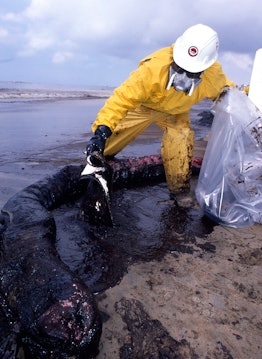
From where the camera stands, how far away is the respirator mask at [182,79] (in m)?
3.17

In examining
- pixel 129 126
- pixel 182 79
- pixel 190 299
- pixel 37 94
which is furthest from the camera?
pixel 37 94

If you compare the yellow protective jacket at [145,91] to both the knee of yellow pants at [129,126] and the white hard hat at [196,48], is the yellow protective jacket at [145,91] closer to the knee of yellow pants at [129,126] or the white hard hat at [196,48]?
the white hard hat at [196,48]

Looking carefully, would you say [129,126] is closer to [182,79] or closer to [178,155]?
[178,155]

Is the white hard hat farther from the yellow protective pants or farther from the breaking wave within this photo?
the breaking wave

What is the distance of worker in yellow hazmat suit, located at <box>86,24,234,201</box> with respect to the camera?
301 centimetres

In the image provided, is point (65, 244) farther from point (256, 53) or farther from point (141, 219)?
point (256, 53)

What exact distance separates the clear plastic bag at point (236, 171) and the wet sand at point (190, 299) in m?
0.15

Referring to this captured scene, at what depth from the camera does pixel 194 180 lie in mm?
4551

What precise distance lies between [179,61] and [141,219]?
5.01 ft

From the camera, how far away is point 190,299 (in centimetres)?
213

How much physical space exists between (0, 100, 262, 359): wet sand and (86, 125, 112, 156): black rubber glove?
32.9 inches

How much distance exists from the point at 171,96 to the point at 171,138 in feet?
1.90

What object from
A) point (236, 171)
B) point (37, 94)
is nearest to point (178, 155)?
point (236, 171)

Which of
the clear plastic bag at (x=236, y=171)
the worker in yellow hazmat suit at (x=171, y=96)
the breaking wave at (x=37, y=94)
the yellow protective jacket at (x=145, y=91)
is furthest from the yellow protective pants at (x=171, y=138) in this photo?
the breaking wave at (x=37, y=94)
